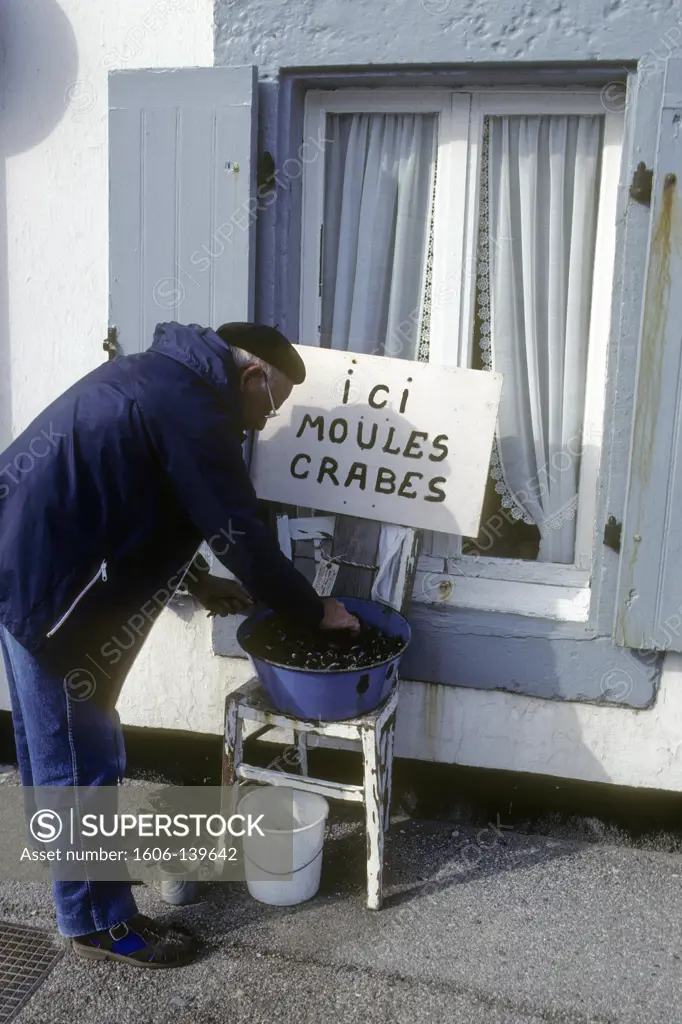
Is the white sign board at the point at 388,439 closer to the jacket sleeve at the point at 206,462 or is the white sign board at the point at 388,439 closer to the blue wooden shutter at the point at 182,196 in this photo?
the blue wooden shutter at the point at 182,196

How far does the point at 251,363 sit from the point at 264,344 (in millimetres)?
74

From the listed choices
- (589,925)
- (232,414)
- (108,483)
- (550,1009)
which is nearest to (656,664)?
(589,925)

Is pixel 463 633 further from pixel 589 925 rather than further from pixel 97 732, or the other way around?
pixel 97 732

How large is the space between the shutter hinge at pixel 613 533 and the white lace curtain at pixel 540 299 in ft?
0.79

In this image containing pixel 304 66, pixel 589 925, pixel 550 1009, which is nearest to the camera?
pixel 550 1009

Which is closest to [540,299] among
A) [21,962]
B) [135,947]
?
[135,947]

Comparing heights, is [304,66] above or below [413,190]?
above

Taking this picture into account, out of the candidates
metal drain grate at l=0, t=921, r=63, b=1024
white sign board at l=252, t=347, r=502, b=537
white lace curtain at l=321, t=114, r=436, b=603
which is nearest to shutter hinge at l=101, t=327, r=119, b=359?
white sign board at l=252, t=347, r=502, b=537

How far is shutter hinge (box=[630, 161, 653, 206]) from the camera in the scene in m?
3.12

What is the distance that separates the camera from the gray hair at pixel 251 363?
2799mm

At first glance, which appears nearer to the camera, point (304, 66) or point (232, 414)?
point (232, 414)

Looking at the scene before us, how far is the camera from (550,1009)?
275cm

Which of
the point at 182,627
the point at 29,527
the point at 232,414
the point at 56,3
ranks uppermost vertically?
the point at 56,3

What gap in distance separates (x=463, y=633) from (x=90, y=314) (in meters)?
2.09
